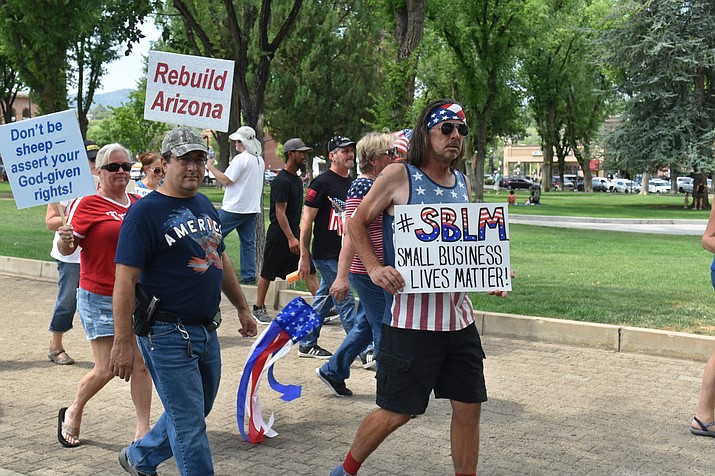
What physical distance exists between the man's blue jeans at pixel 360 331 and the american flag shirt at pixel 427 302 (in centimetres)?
159

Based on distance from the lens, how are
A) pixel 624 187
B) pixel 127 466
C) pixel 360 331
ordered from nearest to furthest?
pixel 127 466 → pixel 360 331 → pixel 624 187

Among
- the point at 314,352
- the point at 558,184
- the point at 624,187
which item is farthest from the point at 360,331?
the point at 558,184

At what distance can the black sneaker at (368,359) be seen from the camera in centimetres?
766

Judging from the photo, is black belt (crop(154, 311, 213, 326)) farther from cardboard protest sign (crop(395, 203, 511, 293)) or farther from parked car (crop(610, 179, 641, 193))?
parked car (crop(610, 179, 641, 193))

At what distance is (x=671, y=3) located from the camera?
41.3m

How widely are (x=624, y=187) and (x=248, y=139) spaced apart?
230 feet

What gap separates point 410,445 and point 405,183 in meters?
1.97

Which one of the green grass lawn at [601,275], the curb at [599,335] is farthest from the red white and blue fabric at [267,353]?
the green grass lawn at [601,275]

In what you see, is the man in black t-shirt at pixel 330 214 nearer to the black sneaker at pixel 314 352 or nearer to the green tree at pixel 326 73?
the black sneaker at pixel 314 352

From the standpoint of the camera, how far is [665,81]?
42.5 meters

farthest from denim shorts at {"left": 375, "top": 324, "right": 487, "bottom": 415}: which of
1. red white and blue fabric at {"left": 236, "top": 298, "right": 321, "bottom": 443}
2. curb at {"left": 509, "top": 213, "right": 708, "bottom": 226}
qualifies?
curb at {"left": 509, "top": 213, "right": 708, "bottom": 226}

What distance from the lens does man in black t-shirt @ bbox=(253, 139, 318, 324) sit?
9.19 metres

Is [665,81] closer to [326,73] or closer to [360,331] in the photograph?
[326,73]

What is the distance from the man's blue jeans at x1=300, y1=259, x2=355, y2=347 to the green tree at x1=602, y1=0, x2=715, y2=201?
3533cm
